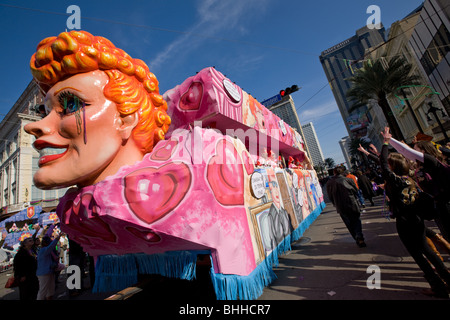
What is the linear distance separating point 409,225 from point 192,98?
11.4ft

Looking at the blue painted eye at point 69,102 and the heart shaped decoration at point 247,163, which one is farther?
the heart shaped decoration at point 247,163

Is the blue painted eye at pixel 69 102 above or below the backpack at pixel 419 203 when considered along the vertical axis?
above

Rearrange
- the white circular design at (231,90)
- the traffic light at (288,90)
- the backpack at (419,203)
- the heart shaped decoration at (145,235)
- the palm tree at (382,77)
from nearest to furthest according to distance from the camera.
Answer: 1. the backpack at (419,203)
2. the heart shaped decoration at (145,235)
3. the white circular design at (231,90)
4. the traffic light at (288,90)
5. the palm tree at (382,77)

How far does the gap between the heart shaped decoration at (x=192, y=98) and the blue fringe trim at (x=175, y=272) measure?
2.39 m

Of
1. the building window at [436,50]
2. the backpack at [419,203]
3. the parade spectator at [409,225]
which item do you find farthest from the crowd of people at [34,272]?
the building window at [436,50]

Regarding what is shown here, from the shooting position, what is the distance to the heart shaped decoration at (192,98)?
3.55m

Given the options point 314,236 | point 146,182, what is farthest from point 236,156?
point 314,236

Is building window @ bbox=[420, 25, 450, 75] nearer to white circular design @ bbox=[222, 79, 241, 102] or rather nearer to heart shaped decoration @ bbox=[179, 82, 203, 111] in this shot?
white circular design @ bbox=[222, 79, 241, 102]

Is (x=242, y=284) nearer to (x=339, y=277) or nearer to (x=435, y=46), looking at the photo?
(x=339, y=277)

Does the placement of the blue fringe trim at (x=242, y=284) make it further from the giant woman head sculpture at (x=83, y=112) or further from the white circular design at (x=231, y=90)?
the white circular design at (x=231, y=90)

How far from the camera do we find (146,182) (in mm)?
2238

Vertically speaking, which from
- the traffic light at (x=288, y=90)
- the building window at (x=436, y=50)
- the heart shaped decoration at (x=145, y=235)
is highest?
the building window at (x=436, y=50)
